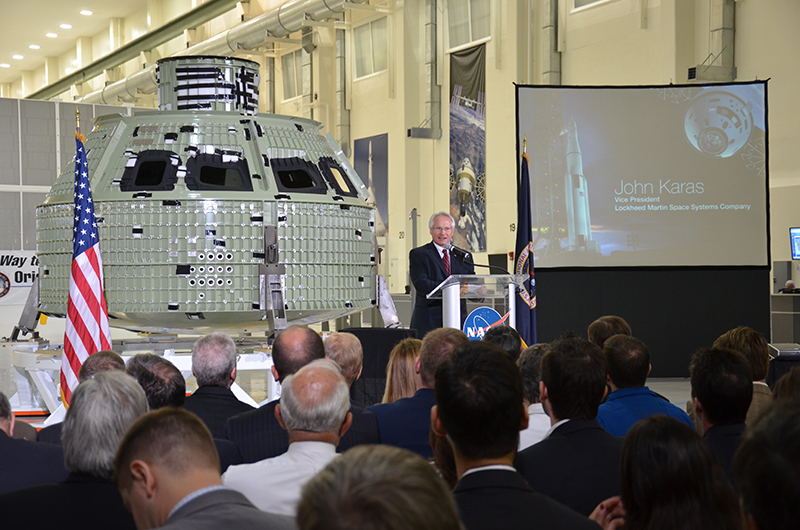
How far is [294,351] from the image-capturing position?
167 inches

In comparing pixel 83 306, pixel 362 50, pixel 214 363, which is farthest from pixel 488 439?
pixel 362 50

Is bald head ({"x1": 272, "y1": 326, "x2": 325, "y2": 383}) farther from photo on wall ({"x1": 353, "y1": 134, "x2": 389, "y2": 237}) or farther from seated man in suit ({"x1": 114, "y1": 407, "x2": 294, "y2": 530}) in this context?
photo on wall ({"x1": 353, "y1": 134, "x2": 389, "y2": 237})

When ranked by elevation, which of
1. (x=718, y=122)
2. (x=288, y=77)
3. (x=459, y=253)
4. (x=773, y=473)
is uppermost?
(x=288, y=77)

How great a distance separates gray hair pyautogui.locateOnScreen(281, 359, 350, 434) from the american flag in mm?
3576

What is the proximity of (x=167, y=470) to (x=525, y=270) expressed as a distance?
6.53 m

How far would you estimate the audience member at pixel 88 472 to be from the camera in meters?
2.27

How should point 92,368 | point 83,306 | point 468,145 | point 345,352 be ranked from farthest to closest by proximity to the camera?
1. point 468,145
2. point 83,306
3. point 345,352
4. point 92,368

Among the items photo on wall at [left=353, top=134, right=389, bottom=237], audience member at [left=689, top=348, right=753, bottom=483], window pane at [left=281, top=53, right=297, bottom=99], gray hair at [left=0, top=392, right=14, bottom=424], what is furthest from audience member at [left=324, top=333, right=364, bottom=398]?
window pane at [left=281, top=53, right=297, bottom=99]

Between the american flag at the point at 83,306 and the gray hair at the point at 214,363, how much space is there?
196 centimetres

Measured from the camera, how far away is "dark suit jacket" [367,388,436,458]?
390cm

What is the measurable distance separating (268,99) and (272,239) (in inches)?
810

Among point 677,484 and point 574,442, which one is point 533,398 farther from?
point 677,484

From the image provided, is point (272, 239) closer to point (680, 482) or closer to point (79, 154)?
point (79, 154)

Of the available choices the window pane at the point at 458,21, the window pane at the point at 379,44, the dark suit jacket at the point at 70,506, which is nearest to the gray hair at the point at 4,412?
the dark suit jacket at the point at 70,506
